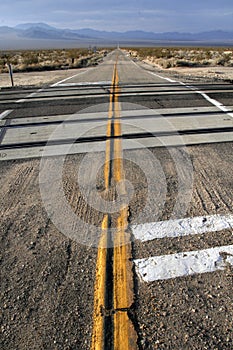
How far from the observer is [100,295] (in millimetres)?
2805

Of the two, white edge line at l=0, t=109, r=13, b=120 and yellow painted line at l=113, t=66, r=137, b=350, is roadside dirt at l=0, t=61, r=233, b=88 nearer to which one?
white edge line at l=0, t=109, r=13, b=120

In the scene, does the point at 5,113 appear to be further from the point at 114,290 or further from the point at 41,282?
the point at 114,290

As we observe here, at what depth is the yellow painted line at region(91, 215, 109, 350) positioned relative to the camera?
240 cm

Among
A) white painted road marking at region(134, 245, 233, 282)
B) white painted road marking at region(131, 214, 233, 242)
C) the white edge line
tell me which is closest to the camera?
white painted road marking at region(134, 245, 233, 282)

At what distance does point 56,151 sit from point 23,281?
12.0ft

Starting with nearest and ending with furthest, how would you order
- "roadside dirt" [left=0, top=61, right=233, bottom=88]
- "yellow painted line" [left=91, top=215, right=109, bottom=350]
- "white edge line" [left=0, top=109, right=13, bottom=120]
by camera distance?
1. "yellow painted line" [left=91, top=215, right=109, bottom=350]
2. "white edge line" [left=0, top=109, right=13, bottom=120]
3. "roadside dirt" [left=0, top=61, right=233, bottom=88]

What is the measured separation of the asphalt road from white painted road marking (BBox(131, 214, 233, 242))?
1 cm

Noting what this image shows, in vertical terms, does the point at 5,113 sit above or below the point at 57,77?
above

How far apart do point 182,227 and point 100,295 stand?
4.72 ft

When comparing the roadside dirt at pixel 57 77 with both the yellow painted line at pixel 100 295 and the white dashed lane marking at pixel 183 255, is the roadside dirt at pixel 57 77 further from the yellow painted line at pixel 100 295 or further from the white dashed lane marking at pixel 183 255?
the yellow painted line at pixel 100 295

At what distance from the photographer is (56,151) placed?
634cm

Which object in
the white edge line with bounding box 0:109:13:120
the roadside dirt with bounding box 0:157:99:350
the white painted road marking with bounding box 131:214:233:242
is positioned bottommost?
the roadside dirt with bounding box 0:157:99:350

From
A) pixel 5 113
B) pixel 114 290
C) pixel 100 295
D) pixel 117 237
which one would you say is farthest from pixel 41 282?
pixel 5 113

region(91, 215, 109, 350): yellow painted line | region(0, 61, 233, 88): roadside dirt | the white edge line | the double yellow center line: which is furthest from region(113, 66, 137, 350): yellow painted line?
region(0, 61, 233, 88): roadside dirt
